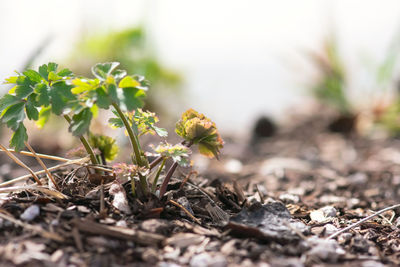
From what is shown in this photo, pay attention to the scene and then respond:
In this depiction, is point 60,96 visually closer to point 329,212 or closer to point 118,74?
point 118,74

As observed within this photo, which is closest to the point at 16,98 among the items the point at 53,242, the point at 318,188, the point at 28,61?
the point at 53,242

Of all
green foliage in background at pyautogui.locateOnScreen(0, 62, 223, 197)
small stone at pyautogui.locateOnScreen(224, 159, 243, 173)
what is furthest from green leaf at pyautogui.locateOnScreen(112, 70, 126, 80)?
small stone at pyautogui.locateOnScreen(224, 159, 243, 173)

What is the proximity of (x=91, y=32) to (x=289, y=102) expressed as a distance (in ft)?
9.53

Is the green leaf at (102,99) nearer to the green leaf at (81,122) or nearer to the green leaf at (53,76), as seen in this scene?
the green leaf at (81,122)

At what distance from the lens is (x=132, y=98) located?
1.25 m

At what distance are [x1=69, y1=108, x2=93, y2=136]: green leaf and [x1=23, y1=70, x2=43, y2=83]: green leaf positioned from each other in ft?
0.83

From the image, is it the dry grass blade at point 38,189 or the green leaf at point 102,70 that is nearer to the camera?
the green leaf at point 102,70

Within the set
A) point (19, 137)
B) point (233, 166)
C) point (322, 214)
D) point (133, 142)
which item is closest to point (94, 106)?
point (133, 142)

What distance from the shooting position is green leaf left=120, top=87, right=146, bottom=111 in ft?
4.06

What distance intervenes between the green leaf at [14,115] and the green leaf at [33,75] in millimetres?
89

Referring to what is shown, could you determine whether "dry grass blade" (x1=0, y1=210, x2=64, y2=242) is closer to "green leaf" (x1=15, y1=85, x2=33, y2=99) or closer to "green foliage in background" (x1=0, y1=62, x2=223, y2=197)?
"green foliage in background" (x1=0, y1=62, x2=223, y2=197)

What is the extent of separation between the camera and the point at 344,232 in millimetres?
1512

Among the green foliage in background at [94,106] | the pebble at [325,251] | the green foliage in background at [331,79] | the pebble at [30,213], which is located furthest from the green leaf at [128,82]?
the green foliage in background at [331,79]

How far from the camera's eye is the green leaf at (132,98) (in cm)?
124
